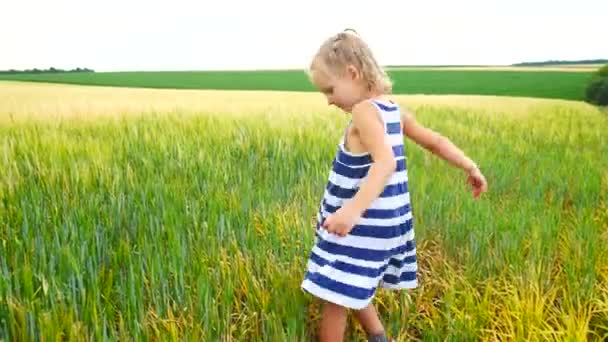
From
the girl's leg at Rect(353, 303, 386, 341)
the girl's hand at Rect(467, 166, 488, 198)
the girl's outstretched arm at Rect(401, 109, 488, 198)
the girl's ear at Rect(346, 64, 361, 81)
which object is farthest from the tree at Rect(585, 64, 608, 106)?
the girl's ear at Rect(346, 64, 361, 81)

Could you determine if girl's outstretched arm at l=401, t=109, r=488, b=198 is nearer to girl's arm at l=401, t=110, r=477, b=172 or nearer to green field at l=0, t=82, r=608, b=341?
girl's arm at l=401, t=110, r=477, b=172

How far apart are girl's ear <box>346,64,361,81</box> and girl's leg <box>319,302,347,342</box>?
573 millimetres

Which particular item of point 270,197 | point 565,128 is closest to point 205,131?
point 270,197

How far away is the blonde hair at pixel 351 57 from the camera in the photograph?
1494 mm

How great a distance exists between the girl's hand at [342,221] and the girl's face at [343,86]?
0.27 meters

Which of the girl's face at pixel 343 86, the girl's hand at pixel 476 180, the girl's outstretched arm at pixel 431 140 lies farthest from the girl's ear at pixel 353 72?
the girl's hand at pixel 476 180

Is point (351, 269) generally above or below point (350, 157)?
below

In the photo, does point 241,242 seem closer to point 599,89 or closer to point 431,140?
point 431,140

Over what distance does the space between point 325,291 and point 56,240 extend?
2.65 feet

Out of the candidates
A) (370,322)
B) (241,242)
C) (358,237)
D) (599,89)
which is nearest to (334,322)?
(370,322)

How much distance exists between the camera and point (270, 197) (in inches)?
102

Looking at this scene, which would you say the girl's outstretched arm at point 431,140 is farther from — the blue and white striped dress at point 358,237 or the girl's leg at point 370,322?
the girl's leg at point 370,322

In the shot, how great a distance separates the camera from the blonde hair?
58.8 inches

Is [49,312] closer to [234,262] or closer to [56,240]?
[56,240]
